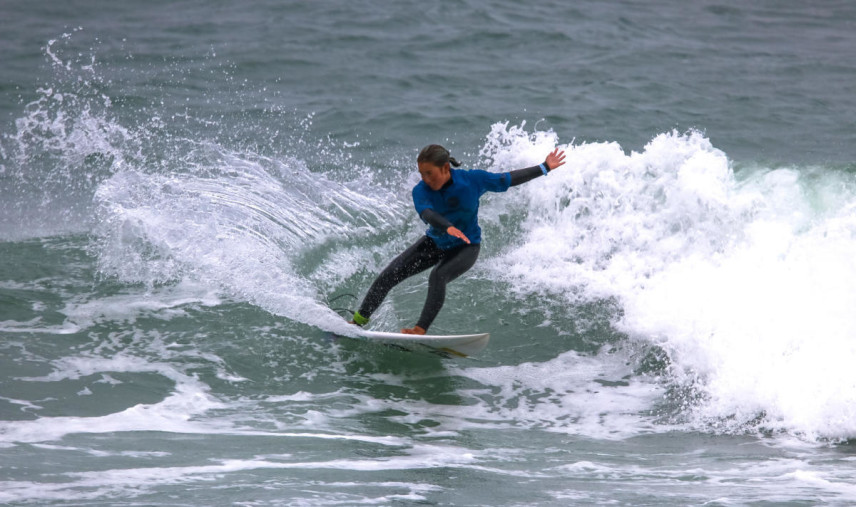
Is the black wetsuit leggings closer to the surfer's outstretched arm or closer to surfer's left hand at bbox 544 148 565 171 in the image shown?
the surfer's outstretched arm

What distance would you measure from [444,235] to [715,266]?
2733 millimetres

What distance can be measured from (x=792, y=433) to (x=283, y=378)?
11.8ft

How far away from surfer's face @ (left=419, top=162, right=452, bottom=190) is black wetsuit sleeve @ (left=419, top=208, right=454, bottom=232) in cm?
20

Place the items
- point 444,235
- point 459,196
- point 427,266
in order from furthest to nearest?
point 427,266 → point 444,235 → point 459,196

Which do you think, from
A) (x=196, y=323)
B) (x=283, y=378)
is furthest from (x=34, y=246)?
(x=283, y=378)

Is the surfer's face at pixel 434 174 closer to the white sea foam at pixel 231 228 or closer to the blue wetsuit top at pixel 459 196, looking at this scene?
the blue wetsuit top at pixel 459 196

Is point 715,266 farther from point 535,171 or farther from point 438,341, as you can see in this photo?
point 438,341

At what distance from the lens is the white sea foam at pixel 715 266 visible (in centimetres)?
614

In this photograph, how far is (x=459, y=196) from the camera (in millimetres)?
6695

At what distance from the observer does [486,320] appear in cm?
802

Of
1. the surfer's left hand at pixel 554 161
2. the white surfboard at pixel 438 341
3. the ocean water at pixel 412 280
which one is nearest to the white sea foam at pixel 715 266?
the ocean water at pixel 412 280

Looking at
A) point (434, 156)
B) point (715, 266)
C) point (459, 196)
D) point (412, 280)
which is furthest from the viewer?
point (412, 280)

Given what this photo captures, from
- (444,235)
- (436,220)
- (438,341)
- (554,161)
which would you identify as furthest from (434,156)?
(438,341)

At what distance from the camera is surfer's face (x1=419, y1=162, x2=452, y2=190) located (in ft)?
21.0
